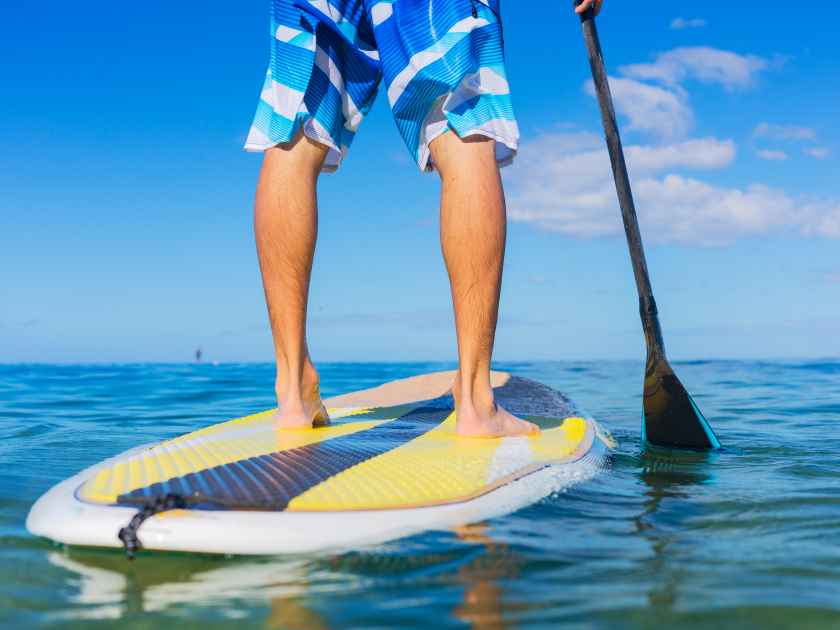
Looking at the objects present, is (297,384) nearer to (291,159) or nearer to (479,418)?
(479,418)

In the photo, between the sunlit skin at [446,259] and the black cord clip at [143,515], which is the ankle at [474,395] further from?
the black cord clip at [143,515]

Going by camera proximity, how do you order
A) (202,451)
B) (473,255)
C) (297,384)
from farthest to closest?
(297,384) → (473,255) → (202,451)

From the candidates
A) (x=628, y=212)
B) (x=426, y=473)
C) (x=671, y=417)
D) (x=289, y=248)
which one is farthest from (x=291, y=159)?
(x=671, y=417)

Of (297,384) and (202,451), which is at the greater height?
(297,384)

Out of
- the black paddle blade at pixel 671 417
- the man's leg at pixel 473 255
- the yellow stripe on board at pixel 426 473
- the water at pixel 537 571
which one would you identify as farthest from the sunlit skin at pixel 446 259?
the black paddle blade at pixel 671 417

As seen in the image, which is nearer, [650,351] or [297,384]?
[297,384]

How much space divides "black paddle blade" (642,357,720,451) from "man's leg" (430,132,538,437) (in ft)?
3.55

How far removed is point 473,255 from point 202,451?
950mm

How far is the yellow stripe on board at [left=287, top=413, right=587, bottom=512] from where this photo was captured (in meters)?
1.68

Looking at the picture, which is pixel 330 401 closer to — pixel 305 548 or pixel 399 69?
pixel 399 69

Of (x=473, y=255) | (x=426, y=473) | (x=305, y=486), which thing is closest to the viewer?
(x=305, y=486)

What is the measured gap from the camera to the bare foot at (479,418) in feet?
7.82

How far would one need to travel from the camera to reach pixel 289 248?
98.1 inches

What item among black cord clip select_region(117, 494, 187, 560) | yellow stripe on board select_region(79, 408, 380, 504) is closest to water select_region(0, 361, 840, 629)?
black cord clip select_region(117, 494, 187, 560)
